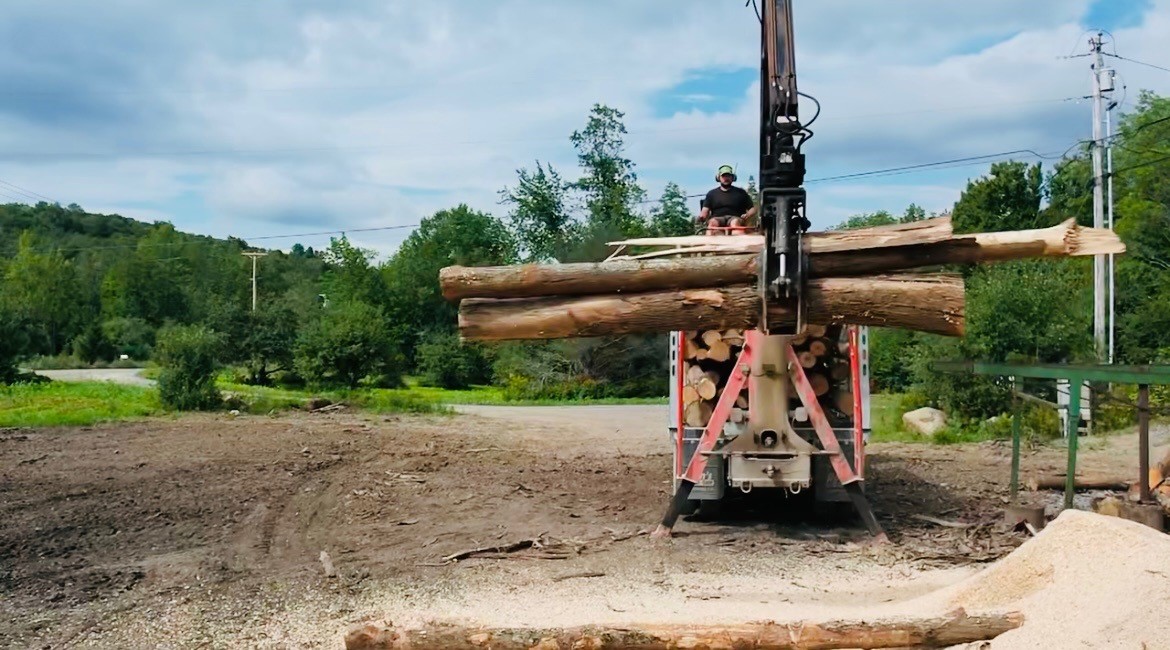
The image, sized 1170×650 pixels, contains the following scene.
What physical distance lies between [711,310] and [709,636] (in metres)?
1.92

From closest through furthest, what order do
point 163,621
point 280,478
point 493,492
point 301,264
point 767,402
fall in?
point 163,621
point 767,402
point 493,492
point 280,478
point 301,264

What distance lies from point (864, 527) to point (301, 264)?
280 ft

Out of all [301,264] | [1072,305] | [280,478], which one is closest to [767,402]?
A: [280,478]

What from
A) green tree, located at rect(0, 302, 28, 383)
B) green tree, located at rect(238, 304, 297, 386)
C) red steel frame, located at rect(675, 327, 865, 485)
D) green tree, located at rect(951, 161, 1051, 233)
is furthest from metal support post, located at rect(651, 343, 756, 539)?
green tree, located at rect(951, 161, 1051, 233)

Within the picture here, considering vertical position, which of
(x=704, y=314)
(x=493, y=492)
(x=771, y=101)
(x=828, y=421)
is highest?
(x=771, y=101)

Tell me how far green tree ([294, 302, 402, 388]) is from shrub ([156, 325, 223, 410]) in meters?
8.61

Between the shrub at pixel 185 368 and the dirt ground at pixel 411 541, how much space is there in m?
5.84

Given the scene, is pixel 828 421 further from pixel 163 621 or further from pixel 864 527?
pixel 163 621

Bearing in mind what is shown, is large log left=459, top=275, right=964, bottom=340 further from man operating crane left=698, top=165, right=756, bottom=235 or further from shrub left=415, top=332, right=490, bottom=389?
shrub left=415, top=332, right=490, bottom=389

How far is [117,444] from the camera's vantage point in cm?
1681

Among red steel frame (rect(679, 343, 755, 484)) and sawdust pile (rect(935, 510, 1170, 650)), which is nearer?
sawdust pile (rect(935, 510, 1170, 650))

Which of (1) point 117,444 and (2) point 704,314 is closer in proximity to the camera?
(2) point 704,314

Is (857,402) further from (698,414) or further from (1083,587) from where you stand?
(1083,587)

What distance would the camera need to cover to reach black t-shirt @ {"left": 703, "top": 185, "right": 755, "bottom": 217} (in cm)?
1032
